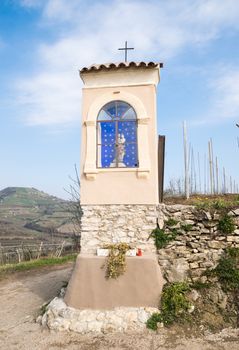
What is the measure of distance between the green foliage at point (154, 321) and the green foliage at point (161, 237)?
1447 millimetres

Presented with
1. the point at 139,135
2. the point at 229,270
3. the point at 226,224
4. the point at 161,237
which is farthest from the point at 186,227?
the point at 139,135

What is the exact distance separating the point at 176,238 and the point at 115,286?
1.77 meters

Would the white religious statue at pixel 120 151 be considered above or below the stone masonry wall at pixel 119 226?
above

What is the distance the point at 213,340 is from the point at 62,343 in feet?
9.42

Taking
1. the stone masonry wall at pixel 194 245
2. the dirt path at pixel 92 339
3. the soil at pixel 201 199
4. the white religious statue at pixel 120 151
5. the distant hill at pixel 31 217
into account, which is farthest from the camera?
the distant hill at pixel 31 217

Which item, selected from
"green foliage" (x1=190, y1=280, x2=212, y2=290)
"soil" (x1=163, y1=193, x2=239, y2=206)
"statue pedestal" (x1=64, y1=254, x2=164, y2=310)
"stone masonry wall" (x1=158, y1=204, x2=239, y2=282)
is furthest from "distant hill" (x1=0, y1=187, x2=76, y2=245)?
"green foliage" (x1=190, y1=280, x2=212, y2=290)

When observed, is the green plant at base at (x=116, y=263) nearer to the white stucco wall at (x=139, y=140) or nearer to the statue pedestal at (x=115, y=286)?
the statue pedestal at (x=115, y=286)

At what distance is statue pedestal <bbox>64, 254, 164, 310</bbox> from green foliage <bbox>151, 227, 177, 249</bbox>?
1.06ft

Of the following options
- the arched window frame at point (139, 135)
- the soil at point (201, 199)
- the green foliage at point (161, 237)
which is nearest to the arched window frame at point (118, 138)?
the arched window frame at point (139, 135)

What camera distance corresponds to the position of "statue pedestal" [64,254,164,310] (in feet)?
22.6

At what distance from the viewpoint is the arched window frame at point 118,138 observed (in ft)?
25.5

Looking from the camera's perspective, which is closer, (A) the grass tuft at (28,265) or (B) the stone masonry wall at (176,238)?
(B) the stone masonry wall at (176,238)

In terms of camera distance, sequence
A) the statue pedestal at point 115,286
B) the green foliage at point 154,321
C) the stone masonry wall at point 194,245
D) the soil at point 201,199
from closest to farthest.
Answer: the green foliage at point 154,321 → the statue pedestal at point 115,286 → the stone masonry wall at point 194,245 → the soil at point 201,199

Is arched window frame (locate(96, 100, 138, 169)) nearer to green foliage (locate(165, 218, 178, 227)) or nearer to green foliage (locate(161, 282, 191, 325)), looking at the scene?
green foliage (locate(165, 218, 178, 227))
